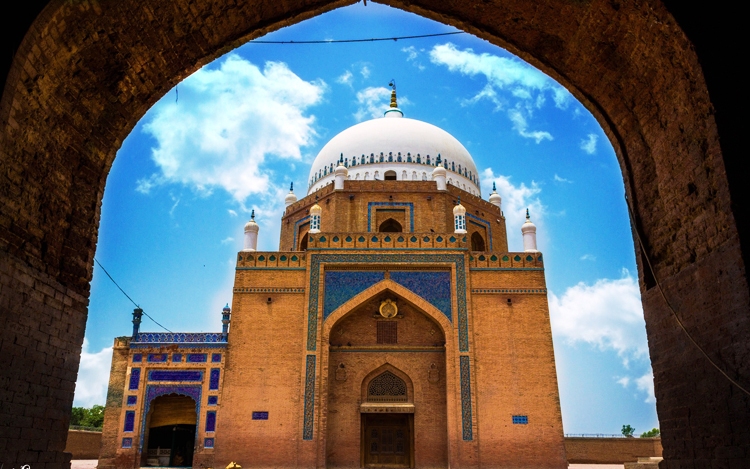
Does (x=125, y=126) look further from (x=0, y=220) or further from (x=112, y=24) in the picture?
(x=0, y=220)

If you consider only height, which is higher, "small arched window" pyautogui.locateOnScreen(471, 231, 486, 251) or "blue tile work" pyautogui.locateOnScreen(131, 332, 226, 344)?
"small arched window" pyautogui.locateOnScreen(471, 231, 486, 251)

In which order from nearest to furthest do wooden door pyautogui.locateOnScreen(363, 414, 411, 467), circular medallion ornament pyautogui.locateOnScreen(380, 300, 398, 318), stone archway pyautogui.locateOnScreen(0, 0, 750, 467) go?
stone archway pyautogui.locateOnScreen(0, 0, 750, 467) < wooden door pyautogui.locateOnScreen(363, 414, 411, 467) < circular medallion ornament pyautogui.locateOnScreen(380, 300, 398, 318)

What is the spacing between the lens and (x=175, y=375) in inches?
666

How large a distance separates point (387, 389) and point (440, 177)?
23.6ft

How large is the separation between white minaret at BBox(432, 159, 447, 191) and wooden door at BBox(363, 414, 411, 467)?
7294 mm

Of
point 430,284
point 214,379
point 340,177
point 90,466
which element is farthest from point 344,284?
point 90,466

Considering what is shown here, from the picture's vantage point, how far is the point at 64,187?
5.92 metres

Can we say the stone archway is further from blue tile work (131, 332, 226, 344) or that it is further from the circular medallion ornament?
the circular medallion ornament

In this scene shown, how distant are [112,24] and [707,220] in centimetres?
517

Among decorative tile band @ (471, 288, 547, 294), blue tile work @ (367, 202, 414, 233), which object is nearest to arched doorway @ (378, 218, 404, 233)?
blue tile work @ (367, 202, 414, 233)

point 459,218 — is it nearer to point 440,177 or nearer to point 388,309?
point 440,177

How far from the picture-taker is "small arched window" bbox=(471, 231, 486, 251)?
21.2m

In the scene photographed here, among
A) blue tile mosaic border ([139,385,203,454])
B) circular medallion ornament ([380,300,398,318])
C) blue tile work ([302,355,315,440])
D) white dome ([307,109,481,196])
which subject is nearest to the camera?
blue tile work ([302,355,315,440])

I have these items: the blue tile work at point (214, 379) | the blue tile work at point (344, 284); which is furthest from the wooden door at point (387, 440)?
the blue tile work at point (214, 379)
